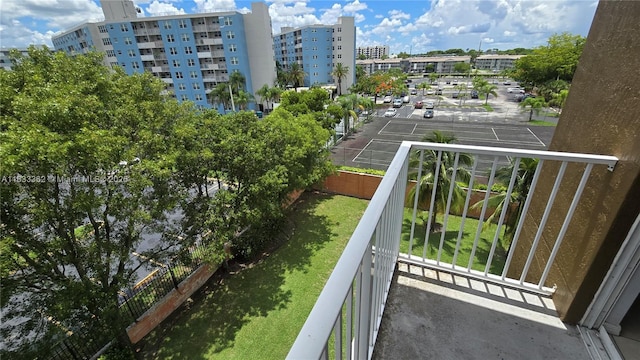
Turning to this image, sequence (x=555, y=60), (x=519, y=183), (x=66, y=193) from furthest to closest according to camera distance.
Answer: (x=555, y=60)
(x=519, y=183)
(x=66, y=193)

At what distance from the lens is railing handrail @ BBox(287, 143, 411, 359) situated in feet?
1.87

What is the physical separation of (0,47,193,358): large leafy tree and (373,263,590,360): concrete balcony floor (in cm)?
457

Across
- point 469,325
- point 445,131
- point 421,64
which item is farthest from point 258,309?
point 421,64

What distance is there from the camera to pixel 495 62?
7338 centimetres

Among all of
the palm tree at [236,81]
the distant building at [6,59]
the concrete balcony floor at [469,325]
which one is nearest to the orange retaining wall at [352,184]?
the concrete balcony floor at [469,325]

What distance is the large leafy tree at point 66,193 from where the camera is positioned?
3.90 m

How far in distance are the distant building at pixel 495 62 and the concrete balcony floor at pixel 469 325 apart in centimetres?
8256

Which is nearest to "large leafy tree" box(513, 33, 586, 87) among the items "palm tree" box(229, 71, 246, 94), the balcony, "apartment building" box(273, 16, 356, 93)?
"apartment building" box(273, 16, 356, 93)

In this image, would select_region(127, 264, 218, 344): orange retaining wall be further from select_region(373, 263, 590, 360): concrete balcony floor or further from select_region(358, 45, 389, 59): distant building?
select_region(358, 45, 389, 59): distant building

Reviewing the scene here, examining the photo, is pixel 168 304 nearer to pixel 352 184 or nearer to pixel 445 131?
pixel 352 184

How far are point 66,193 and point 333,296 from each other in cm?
563

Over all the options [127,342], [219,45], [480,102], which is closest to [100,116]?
[127,342]

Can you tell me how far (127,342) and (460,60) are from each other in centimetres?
8316

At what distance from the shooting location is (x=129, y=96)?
268 inches
